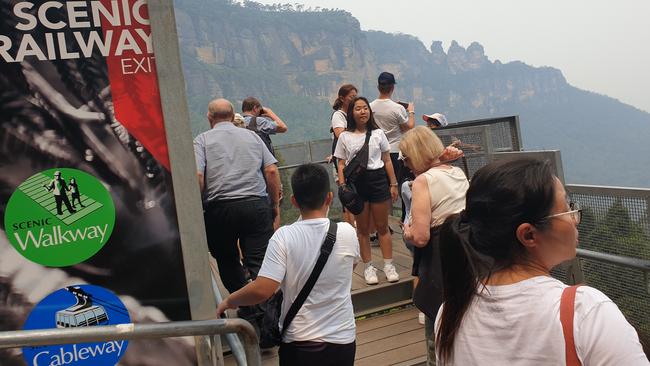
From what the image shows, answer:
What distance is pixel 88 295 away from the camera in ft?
6.35

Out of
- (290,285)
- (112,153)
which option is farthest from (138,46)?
(290,285)

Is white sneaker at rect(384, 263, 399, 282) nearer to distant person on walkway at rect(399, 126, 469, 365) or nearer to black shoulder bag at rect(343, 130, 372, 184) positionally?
black shoulder bag at rect(343, 130, 372, 184)

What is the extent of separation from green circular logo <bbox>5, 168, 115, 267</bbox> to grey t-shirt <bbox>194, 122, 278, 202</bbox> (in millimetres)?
1675

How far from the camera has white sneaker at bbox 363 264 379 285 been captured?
4.73m

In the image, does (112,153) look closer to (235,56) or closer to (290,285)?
(290,285)

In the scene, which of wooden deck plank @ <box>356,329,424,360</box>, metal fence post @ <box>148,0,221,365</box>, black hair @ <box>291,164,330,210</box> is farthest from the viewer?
wooden deck plank @ <box>356,329,424,360</box>

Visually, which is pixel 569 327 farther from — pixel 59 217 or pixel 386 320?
pixel 386 320

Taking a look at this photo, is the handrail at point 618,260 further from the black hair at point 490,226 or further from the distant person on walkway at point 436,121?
the distant person on walkway at point 436,121

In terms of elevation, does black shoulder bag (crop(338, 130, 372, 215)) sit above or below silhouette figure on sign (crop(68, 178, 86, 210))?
below

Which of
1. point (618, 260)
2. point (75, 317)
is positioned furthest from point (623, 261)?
point (75, 317)

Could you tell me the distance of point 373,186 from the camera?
4.59 metres

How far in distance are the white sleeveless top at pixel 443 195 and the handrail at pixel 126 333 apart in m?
1.38

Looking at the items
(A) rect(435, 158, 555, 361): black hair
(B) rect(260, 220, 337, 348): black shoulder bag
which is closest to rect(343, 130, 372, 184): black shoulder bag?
(B) rect(260, 220, 337, 348): black shoulder bag

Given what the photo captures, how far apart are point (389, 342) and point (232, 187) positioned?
1.82 meters
